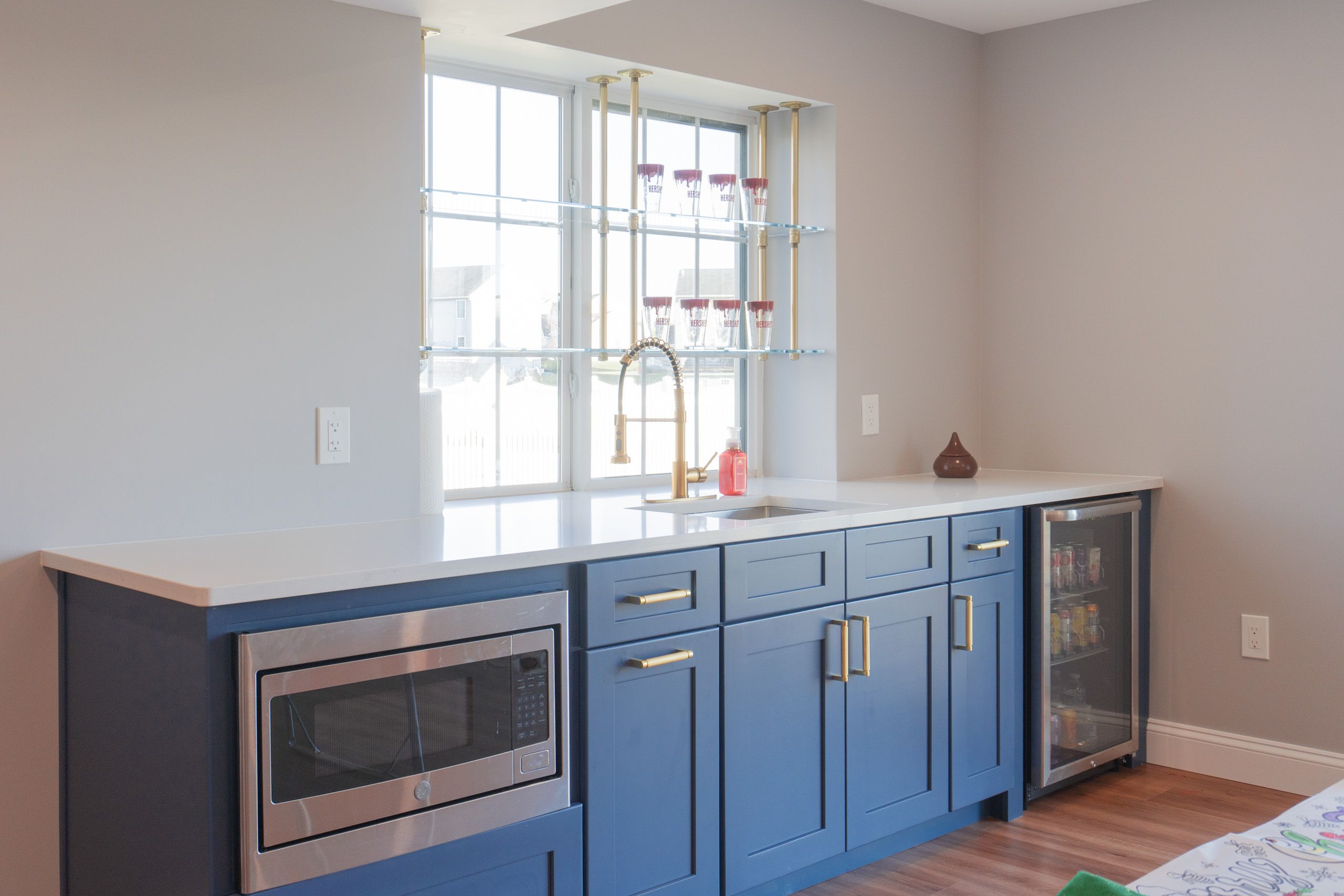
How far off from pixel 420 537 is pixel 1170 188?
8.29 feet

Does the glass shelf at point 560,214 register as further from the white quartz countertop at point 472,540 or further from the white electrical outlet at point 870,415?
the white quartz countertop at point 472,540

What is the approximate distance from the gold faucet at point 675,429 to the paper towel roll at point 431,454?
436 mm

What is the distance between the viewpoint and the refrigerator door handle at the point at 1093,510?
10.4 ft

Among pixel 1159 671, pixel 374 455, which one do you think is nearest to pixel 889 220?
pixel 1159 671

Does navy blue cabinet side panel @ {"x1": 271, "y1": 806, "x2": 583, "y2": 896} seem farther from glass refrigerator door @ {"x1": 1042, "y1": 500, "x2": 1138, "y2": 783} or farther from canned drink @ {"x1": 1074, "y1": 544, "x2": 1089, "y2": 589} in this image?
canned drink @ {"x1": 1074, "y1": 544, "x2": 1089, "y2": 589}

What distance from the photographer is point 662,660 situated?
228 cm

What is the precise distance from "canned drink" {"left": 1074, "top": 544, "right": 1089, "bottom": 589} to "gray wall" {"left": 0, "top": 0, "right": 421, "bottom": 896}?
1.84 meters

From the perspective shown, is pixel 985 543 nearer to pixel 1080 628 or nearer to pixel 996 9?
pixel 1080 628

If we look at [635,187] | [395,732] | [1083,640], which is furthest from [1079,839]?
[635,187]

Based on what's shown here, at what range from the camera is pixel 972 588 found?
301 cm

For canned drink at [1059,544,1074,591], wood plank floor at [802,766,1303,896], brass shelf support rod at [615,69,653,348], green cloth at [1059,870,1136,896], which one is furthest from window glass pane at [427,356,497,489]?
green cloth at [1059,870,1136,896]

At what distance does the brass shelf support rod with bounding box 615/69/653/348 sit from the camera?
3.10 meters

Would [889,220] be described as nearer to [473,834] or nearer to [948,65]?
[948,65]

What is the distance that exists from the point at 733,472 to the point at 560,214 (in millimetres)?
816
